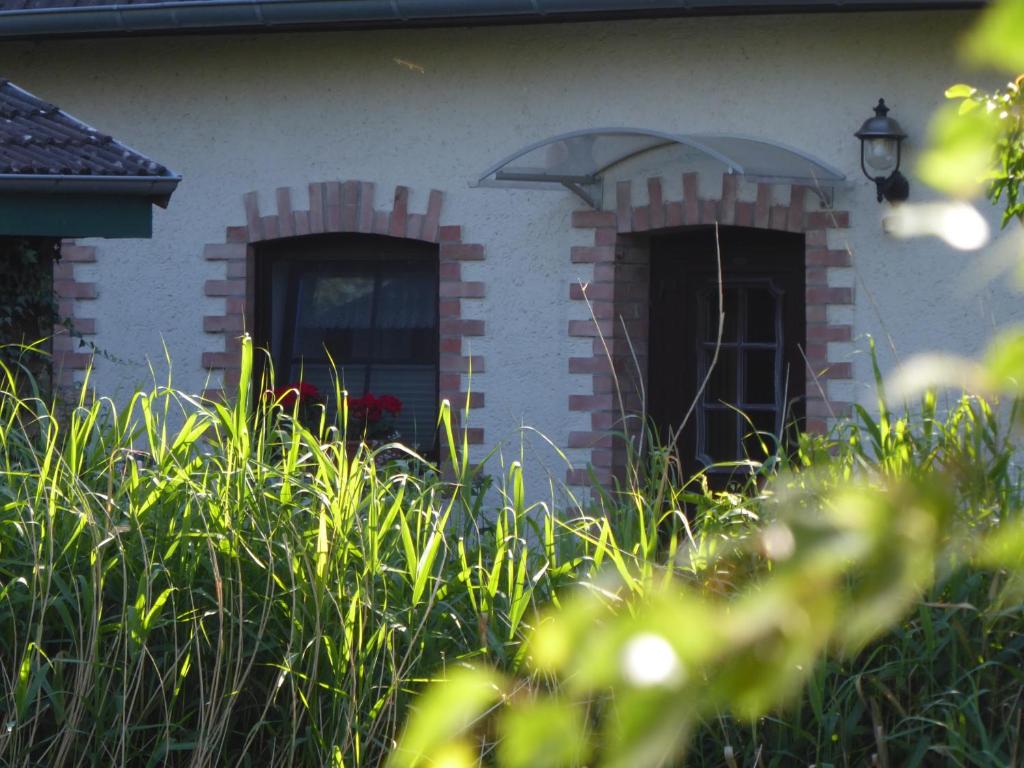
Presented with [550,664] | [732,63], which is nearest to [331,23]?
[732,63]

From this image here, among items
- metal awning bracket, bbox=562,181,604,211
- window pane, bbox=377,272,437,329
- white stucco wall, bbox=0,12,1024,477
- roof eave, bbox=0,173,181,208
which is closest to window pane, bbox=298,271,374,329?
window pane, bbox=377,272,437,329

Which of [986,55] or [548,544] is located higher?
[986,55]

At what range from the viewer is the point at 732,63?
673 cm

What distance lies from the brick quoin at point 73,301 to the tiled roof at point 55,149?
4.30 feet

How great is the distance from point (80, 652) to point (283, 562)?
46 cm

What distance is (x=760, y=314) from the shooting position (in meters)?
7.08

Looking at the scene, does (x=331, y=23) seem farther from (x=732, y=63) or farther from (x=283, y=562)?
(x=283, y=562)

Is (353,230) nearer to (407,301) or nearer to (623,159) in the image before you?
(407,301)

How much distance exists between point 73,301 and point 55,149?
6.27 feet

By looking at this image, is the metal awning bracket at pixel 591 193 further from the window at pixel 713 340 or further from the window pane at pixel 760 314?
the window pane at pixel 760 314

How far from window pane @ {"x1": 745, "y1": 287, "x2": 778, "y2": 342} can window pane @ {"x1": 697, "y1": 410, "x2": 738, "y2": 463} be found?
0.40m

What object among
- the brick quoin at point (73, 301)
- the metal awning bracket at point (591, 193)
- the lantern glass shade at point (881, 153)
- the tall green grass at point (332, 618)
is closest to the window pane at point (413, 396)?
the metal awning bracket at point (591, 193)

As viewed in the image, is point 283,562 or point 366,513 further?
point 366,513

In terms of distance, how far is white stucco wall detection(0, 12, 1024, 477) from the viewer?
6.46 meters
